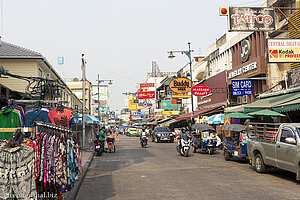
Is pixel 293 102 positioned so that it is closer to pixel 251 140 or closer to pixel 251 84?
pixel 251 140

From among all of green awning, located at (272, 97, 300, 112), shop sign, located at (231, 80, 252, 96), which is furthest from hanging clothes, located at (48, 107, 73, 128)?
shop sign, located at (231, 80, 252, 96)

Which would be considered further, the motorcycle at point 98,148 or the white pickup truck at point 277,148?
the motorcycle at point 98,148

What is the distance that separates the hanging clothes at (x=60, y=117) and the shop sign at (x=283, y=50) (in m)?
12.6

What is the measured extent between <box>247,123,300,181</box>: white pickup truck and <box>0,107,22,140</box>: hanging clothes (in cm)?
778

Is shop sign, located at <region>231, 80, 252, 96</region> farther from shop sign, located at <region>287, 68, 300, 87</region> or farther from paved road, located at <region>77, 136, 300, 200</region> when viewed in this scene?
paved road, located at <region>77, 136, 300, 200</region>

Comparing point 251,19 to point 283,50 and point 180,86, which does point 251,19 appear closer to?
point 283,50

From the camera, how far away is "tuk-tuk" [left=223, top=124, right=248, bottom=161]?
607 inches

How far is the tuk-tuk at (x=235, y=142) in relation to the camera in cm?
1541

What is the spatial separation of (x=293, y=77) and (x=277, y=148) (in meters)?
10.7

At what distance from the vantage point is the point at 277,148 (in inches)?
428

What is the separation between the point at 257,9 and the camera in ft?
54.0

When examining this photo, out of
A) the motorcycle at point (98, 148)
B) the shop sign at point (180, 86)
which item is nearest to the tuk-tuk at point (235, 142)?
the motorcycle at point (98, 148)

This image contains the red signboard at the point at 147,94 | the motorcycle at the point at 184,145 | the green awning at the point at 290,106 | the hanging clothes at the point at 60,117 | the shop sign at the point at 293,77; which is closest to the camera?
the hanging clothes at the point at 60,117

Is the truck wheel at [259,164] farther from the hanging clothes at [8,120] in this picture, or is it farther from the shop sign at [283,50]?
the hanging clothes at [8,120]
